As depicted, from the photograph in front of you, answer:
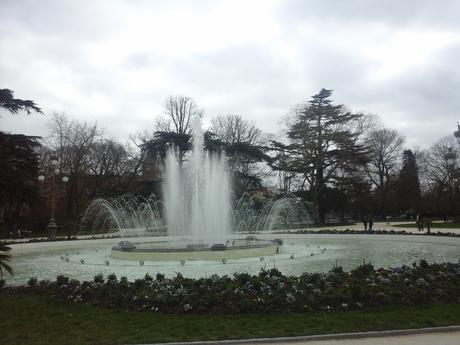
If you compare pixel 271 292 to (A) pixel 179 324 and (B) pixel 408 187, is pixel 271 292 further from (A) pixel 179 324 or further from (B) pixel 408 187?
(B) pixel 408 187

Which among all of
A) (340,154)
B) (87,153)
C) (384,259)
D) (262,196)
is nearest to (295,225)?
(262,196)

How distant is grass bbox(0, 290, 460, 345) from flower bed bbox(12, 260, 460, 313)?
241 mm

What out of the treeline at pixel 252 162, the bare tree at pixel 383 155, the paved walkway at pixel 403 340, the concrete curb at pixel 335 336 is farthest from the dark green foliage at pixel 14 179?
the bare tree at pixel 383 155

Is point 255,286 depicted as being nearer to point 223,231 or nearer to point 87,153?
point 223,231

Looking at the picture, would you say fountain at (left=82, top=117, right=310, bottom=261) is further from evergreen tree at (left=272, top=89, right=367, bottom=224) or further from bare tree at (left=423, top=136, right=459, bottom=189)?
bare tree at (left=423, top=136, right=459, bottom=189)

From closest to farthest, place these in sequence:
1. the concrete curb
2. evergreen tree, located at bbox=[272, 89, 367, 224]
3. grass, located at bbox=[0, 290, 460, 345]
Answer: the concrete curb, grass, located at bbox=[0, 290, 460, 345], evergreen tree, located at bbox=[272, 89, 367, 224]

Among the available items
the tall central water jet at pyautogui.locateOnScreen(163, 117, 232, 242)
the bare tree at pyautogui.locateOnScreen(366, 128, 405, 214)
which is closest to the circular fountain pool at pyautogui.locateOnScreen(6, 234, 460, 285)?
the tall central water jet at pyautogui.locateOnScreen(163, 117, 232, 242)

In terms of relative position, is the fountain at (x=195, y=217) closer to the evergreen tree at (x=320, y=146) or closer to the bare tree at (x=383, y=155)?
the evergreen tree at (x=320, y=146)

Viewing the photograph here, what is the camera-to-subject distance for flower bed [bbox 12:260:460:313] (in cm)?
773

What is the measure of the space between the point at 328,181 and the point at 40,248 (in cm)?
3196

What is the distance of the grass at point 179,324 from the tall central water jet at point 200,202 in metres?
15.0

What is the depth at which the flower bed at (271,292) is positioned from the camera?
25.3 feet

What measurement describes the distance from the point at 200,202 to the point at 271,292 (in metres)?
19.3

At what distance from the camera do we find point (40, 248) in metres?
24.0
